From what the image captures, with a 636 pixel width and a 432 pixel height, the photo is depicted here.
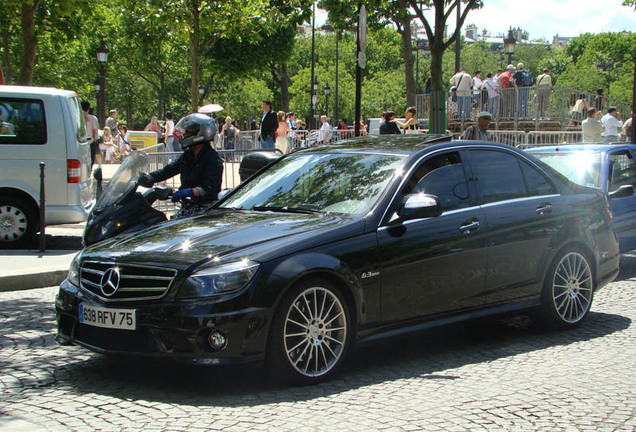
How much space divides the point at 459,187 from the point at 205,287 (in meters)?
2.39

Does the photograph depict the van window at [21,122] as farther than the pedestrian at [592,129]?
No

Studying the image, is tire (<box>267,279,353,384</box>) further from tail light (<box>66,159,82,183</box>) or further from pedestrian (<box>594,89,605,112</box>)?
pedestrian (<box>594,89,605,112</box>)

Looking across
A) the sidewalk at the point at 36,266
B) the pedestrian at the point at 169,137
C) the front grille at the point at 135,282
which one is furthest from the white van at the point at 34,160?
the pedestrian at the point at 169,137

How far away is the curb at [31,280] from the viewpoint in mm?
9109

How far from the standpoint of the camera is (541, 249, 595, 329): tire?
6945 millimetres

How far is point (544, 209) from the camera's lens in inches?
272

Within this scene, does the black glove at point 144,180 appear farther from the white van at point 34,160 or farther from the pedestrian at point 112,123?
the pedestrian at point 112,123

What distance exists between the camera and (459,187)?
647 centimetres

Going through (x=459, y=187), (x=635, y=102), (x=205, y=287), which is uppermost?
(x=635, y=102)

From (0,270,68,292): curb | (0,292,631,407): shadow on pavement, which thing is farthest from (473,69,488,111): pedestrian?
(0,292,631,407): shadow on pavement

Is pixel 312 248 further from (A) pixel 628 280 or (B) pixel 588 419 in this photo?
(A) pixel 628 280

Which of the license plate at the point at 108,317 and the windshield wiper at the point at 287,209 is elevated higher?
the windshield wiper at the point at 287,209

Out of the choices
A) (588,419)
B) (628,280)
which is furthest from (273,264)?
(628,280)

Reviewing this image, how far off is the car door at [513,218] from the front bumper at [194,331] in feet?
7.20
